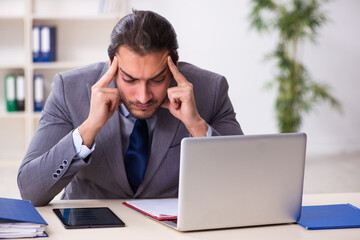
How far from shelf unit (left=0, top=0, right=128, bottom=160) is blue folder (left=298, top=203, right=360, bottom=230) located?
11.2 ft

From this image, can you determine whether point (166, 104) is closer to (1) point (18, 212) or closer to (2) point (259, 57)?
(1) point (18, 212)

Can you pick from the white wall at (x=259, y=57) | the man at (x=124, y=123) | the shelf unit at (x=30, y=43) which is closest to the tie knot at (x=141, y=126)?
the man at (x=124, y=123)

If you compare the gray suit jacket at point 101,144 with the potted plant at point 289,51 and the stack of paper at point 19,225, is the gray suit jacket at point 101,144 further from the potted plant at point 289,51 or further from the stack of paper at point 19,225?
the potted plant at point 289,51

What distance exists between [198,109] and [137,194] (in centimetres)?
41

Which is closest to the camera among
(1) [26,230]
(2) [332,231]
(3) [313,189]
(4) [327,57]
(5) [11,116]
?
(1) [26,230]

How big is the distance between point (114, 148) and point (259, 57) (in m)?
3.73

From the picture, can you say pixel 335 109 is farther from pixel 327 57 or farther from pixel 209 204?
pixel 209 204

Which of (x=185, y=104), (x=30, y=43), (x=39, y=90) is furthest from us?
(x=39, y=90)

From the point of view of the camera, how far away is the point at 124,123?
1.92 metres

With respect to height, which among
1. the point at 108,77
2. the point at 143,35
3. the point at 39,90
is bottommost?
the point at 39,90

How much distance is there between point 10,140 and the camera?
5004mm

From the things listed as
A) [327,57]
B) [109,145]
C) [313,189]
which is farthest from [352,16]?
[109,145]

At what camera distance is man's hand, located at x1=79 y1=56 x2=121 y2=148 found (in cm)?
169

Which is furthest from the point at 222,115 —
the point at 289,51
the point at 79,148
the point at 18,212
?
the point at 289,51
